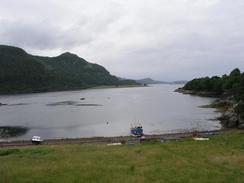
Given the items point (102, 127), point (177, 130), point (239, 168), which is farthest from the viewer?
point (102, 127)

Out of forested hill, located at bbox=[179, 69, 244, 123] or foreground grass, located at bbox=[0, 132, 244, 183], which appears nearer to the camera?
foreground grass, located at bbox=[0, 132, 244, 183]

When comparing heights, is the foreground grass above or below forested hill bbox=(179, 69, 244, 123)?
below

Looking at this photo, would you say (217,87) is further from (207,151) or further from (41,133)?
(207,151)

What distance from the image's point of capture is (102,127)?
96312 mm

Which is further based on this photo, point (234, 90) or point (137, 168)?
point (234, 90)

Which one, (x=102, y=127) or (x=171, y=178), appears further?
(x=102, y=127)

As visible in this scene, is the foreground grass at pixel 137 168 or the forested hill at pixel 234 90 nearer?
the foreground grass at pixel 137 168

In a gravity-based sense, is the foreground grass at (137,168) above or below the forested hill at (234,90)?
below

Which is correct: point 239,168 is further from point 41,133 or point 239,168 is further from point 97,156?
point 41,133

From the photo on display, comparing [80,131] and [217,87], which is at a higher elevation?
[217,87]

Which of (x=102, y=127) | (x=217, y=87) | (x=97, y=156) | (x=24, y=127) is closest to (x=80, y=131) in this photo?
(x=102, y=127)

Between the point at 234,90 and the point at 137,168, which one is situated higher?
the point at 234,90

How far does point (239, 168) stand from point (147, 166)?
8265 mm

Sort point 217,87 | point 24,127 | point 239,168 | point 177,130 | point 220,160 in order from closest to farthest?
1. point 239,168
2. point 220,160
3. point 177,130
4. point 24,127
5. point 217,87
